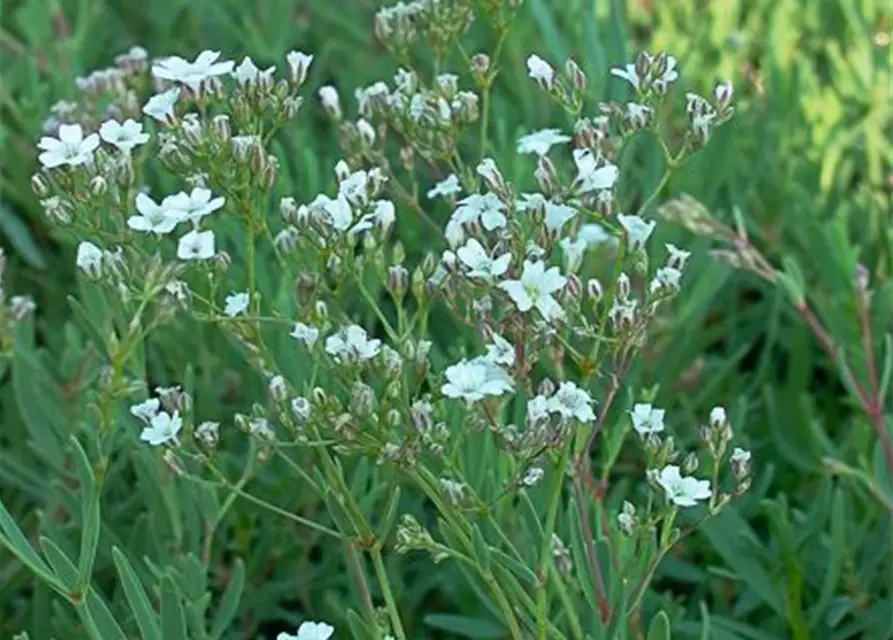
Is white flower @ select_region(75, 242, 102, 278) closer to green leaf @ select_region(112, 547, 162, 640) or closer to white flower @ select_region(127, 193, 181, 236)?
white flower @ select_region(127, 193, 181, 236)

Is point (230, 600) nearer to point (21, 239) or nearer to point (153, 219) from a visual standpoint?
point (153, 219)

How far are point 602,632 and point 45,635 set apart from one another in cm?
54

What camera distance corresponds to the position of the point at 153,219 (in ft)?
3.67

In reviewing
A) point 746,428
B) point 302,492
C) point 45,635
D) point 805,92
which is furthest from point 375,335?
point 805,92

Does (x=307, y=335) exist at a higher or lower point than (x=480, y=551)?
higher

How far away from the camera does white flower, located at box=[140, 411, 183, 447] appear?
3.65 ft

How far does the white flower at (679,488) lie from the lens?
1060 mm

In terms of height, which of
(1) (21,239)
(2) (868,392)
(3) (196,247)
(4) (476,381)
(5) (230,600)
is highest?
(3) (196,247)

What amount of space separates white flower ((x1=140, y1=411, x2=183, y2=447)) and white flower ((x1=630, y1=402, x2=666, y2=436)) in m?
0.31

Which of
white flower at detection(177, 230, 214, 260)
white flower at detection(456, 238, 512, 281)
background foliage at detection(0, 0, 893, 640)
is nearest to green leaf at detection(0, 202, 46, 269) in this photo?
background foliage at detection(0, 0, 893, 640)

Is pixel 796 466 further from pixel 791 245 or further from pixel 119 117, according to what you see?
pixel 119 117

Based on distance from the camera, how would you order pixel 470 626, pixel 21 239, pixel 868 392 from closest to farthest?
pixel 470 626
pixel 868 392
pixel 21 239

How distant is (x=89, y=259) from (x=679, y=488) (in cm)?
43

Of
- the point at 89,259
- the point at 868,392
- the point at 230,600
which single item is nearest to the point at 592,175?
the point at 89,259
